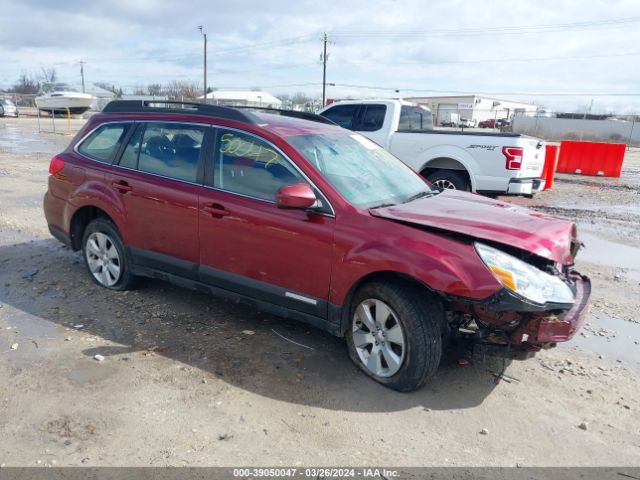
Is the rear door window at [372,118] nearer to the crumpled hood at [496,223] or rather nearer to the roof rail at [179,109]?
the roof rail at [179,109]

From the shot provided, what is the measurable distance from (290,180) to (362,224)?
2.34 ft

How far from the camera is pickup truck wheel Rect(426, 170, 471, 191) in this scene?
29.9 feet

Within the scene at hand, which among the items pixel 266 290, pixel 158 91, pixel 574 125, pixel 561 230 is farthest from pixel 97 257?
pixel 158 91

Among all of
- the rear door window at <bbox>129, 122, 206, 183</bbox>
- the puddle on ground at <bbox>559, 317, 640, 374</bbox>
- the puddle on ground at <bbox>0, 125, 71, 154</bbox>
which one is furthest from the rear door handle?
the puddle on ground at <bbox>0, 125, 71, 154</bbox>

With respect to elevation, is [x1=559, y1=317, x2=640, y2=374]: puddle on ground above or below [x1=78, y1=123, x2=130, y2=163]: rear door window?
below

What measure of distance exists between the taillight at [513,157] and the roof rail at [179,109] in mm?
5655

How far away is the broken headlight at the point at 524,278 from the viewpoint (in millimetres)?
3172

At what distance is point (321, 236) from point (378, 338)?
817 mm

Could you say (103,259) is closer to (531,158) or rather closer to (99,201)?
(99,201)

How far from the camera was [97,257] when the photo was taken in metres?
5.28

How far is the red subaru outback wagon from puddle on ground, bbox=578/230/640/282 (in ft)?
10.3

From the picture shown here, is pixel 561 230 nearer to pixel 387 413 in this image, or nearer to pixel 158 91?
pixel 387 413

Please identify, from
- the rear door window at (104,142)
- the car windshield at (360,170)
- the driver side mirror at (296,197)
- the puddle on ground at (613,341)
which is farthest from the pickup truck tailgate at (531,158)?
the rear door window at (104,142)

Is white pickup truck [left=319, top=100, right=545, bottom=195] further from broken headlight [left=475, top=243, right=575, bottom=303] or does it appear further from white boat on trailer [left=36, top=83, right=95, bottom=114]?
white boat on trailer [left=36, top=83, right=95, bottom=114]
